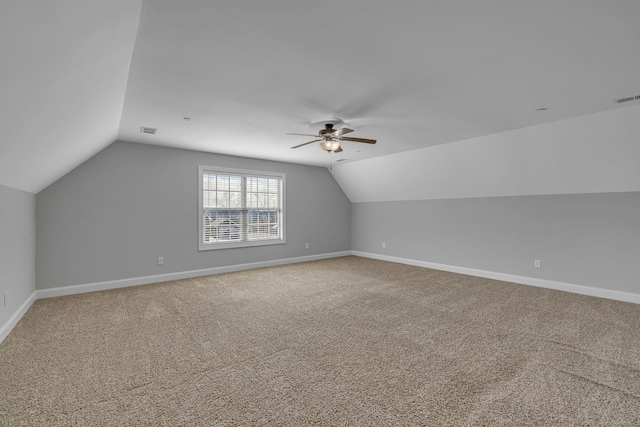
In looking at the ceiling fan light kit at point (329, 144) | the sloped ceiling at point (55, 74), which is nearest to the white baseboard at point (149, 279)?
the sloped ceiling at point (55, 74)

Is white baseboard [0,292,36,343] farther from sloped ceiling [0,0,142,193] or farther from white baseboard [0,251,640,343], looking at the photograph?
sloped ceiling [0,0,142,193]

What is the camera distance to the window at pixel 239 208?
5.77 m

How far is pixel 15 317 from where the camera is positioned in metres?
3.24

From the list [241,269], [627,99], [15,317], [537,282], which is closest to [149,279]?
[241,269]

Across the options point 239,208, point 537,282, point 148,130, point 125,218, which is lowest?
point 537,282

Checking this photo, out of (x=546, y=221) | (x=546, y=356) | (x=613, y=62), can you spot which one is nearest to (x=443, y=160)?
(x=546, y=221)

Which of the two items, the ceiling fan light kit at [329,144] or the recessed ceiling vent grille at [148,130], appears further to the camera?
the recessed ceiling vent grille at [148,130]

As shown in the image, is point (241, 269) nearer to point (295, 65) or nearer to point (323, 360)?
point (323, 360)

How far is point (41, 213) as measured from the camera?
4.18m

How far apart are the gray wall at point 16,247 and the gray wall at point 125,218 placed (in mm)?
263

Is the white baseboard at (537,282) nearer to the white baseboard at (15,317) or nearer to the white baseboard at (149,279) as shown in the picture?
the white baseboard at (149,279)

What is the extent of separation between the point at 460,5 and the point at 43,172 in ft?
15.1

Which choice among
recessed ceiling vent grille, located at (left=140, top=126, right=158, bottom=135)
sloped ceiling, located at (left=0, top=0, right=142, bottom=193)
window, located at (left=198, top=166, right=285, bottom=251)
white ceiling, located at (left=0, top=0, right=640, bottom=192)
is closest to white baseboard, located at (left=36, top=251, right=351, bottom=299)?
window, located at (left=198, top=166, right=285, bottom=251)

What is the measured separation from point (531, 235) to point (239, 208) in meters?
5.51
